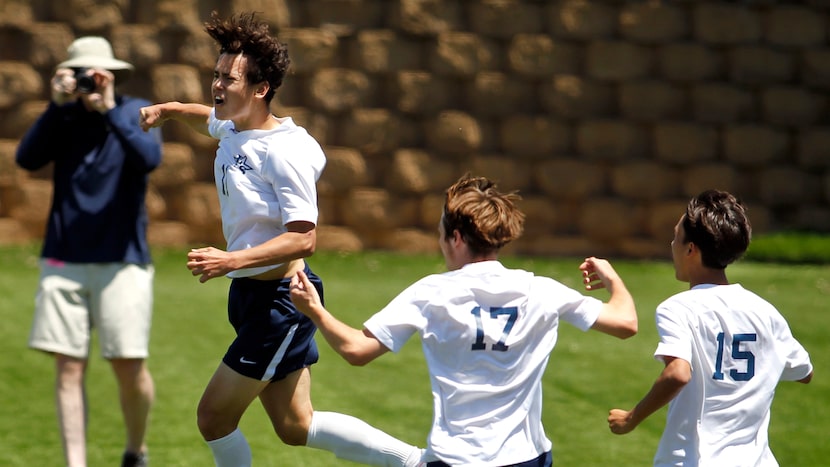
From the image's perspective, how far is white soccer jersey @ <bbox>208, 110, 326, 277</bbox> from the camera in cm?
438

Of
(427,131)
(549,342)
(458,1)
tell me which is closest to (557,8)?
(458,1)

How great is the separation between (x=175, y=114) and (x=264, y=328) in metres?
1.06

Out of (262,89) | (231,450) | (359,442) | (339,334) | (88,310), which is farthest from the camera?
→ (88,310)

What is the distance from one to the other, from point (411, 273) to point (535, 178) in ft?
6.74

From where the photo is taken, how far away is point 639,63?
43.0 ft

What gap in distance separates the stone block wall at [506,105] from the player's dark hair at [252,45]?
7.96 metres

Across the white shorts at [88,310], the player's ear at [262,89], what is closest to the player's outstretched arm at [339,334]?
the player's ear at [262,89]

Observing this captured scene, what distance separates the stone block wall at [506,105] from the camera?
40.6 feet

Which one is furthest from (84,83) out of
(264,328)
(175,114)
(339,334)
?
Result: (339,334)

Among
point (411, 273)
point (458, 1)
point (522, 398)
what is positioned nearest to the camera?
point (522, 398)

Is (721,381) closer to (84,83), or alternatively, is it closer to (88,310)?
(88,310)

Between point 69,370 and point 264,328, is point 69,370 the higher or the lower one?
the lower one

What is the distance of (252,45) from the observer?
14.9ft

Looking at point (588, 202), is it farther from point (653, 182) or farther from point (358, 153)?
point (358, 153)
